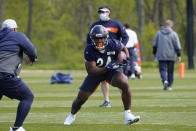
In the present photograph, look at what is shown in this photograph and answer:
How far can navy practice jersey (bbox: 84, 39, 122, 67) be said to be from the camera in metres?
10.7

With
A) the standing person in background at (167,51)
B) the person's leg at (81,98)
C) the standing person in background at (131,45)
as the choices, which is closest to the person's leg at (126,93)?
the person's leg at (81,98)

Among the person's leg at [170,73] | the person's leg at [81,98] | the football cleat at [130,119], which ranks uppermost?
the person's leg at [81,98]

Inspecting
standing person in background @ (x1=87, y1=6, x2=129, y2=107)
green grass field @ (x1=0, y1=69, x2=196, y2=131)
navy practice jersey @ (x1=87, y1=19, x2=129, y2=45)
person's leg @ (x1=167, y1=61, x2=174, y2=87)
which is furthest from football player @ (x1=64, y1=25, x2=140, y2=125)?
person's leg @ (x1=167, y1=61, x2=174, y2=87)

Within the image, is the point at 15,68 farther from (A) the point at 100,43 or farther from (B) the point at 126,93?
(B) the point at 126,93

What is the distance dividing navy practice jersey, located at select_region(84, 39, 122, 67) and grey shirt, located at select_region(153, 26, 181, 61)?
9.64 meters

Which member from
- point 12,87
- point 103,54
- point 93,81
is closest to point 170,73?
point 93,81

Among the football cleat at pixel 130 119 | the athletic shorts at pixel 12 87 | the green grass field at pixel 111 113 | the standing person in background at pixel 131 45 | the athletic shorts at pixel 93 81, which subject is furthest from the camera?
the standing person in background at pixel 131 45

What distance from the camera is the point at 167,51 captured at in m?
20.2

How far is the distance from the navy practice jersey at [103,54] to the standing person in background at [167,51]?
9.59 metres

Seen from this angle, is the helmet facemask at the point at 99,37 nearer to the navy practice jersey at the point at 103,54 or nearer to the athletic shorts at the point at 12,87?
the navy practice jersey at the point at 103,54

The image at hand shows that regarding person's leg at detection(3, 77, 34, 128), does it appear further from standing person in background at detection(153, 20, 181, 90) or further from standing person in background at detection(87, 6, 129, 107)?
standing person in background at detection(153, 20, 181, 90)

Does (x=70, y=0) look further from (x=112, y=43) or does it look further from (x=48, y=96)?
(x=112, y=43)

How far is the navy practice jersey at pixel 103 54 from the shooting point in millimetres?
10672

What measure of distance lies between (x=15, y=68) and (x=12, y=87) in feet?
1.05
